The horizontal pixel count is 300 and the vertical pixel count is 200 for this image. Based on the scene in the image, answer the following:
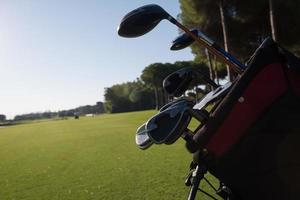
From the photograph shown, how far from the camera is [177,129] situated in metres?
1.44

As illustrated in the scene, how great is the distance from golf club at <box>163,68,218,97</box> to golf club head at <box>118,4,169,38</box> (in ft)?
1.39

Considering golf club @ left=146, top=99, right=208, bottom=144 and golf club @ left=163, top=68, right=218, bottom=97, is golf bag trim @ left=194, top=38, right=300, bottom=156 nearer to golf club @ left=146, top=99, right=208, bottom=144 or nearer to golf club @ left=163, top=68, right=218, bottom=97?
golf club @ left=146, top=99, right=208, bottom=144

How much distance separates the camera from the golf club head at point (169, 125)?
56.9 inches

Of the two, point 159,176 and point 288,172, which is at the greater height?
point 288,172

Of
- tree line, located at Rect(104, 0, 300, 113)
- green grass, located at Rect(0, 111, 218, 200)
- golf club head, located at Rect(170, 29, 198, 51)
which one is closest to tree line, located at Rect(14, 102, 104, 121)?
tree line, located at Rect(104, 0, 300, 113)

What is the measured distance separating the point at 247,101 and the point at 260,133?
145mm

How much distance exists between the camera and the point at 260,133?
1586mm

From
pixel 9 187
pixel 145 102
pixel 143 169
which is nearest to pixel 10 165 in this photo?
pixel 9 187

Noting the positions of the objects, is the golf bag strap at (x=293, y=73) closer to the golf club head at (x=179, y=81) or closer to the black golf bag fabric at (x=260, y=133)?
the black golf bag fabric at (x=260, y=133)

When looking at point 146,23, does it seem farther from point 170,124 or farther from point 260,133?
point 260,133

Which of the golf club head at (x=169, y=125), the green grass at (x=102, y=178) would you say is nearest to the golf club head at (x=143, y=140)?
the golf club head at (x=169, y=125)

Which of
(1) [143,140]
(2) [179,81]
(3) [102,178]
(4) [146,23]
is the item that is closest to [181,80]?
(2) [179,81]

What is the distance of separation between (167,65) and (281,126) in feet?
228

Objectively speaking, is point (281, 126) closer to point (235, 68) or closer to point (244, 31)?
point (235, 68)
